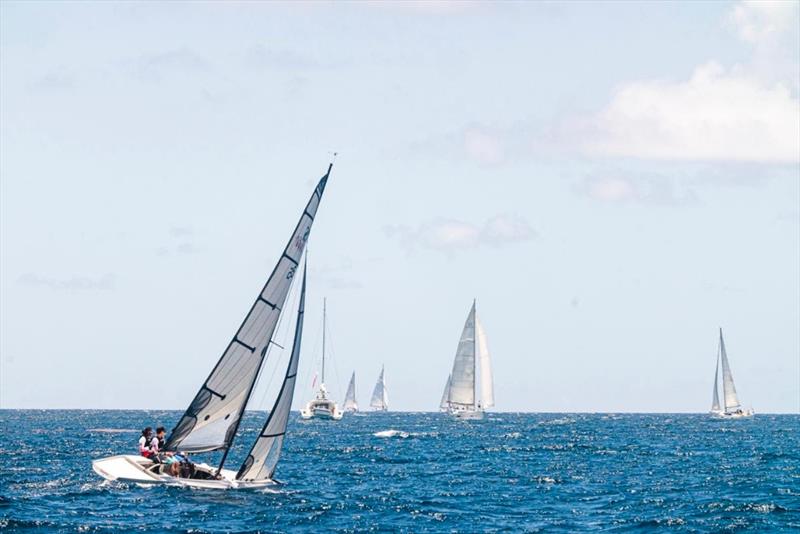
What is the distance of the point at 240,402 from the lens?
4681 cm

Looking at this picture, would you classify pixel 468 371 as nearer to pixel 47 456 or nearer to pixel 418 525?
pixel 47 456

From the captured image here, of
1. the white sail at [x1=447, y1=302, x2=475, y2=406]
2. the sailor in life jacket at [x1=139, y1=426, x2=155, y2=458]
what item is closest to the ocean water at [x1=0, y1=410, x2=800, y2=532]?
the sailor in life jacket at [x1=139, y1=426, x2=155, y2=458]

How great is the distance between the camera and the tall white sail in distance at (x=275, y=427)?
45.2 metres

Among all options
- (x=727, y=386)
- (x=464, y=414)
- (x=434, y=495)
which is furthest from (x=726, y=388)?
(x=434, y=495)

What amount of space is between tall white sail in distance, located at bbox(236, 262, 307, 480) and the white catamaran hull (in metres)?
0.41

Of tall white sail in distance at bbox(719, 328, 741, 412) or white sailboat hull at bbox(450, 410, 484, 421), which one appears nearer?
white sailboat hull at bbox(450, 410, 484, 421)

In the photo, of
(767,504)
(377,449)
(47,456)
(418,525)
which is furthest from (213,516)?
(377,449)

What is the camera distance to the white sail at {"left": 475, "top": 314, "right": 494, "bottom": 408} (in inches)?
5940

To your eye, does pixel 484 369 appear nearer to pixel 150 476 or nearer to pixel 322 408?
pixel 322 408

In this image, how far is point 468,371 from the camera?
153 m

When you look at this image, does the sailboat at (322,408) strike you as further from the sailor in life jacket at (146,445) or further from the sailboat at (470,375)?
the sailor in life jacket at (146,445)

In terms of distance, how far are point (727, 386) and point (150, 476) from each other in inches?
6211

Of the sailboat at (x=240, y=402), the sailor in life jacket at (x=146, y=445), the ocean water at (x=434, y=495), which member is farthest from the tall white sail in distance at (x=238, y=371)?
the ocean water at (x=434, y=495)

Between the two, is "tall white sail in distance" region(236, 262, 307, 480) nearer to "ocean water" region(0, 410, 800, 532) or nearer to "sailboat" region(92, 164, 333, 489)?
"sailboat" region(92, 164, 333, 489)
